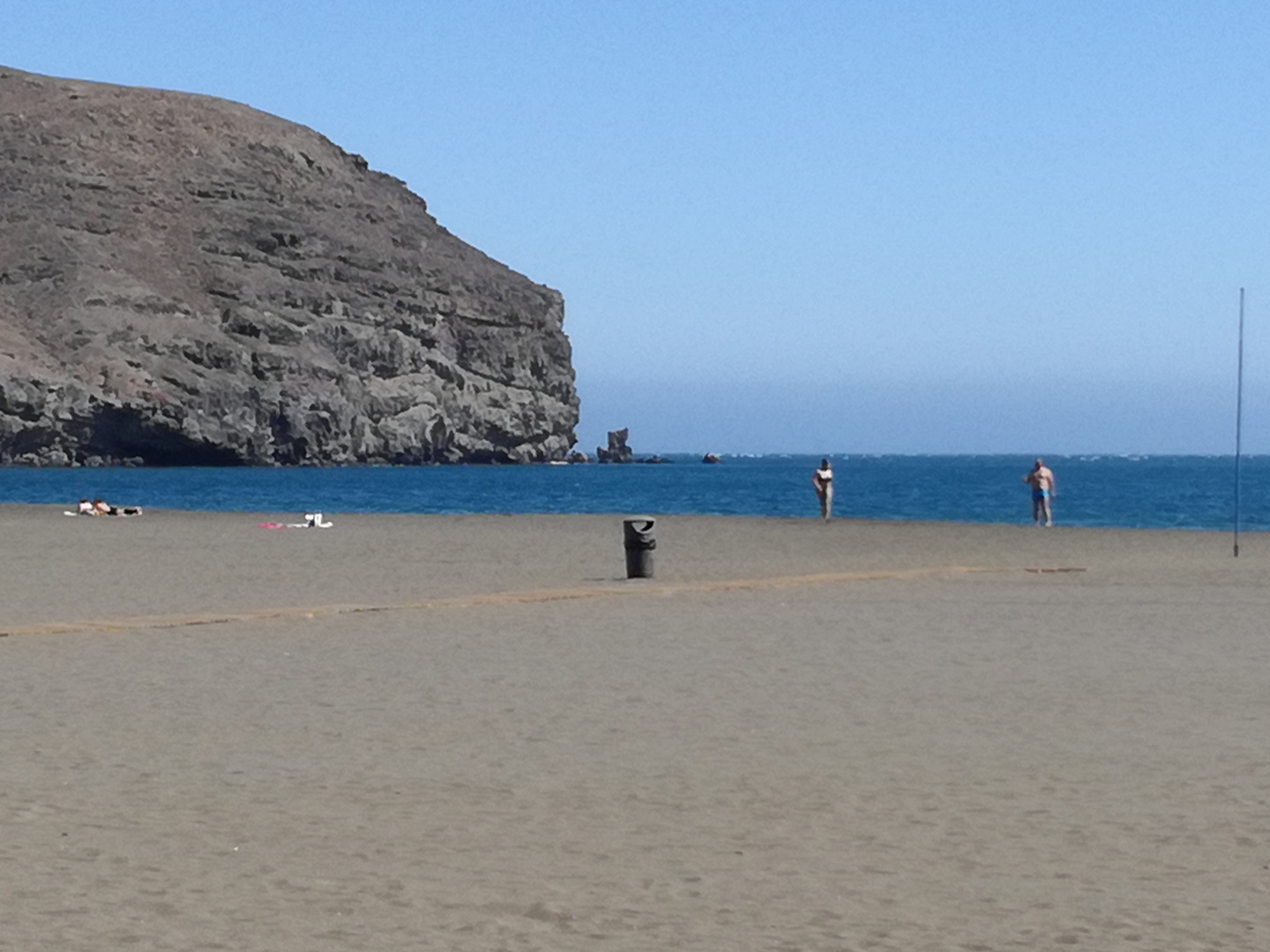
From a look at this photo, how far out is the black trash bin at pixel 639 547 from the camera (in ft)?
78.7

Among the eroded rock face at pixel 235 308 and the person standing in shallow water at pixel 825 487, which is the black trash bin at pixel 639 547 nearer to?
the person standing in shallow water at pixel 825 487

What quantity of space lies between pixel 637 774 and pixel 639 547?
1509 cm

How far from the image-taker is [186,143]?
17638 cm

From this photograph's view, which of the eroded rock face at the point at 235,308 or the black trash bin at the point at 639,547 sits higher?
the eroded rock face at the point at 235,308

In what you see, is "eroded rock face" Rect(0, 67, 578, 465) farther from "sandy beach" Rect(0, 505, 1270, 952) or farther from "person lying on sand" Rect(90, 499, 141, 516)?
"sandy beach" Rect(0, 505, 1270, 952)

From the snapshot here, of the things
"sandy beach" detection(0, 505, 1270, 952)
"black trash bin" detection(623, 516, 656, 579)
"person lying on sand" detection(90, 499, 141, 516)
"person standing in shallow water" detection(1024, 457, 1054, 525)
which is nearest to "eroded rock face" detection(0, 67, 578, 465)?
"person lying on sand" detection(90, 499, 141, 516)

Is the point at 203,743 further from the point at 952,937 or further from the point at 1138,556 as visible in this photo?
the point at 1138,556

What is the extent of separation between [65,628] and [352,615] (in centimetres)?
303

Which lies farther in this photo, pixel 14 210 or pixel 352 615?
pixel 14 210

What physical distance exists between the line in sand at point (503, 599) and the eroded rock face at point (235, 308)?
403 feet

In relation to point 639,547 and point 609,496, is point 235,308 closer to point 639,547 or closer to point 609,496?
point 609,496

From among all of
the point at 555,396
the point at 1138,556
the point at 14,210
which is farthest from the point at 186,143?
the point at 1138,556

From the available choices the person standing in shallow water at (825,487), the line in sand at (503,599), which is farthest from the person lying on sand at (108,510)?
the line in sand at (503,599)

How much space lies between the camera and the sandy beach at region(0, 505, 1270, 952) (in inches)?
243
